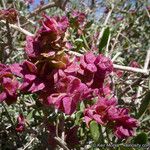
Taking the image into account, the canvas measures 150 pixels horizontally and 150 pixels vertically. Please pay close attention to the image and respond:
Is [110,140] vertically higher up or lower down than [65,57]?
lower down

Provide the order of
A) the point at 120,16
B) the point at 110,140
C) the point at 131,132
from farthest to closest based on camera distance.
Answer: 1. the point at 120,16
2. the point at 110,140
3. the point at 131,132

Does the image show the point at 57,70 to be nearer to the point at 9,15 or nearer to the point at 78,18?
the point at 9,15

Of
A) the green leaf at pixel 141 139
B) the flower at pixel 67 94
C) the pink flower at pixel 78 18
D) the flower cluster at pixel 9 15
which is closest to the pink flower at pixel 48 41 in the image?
the flower at pixel 67 94

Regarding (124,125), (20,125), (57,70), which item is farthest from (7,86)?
(20,125)

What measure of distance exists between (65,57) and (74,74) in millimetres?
92

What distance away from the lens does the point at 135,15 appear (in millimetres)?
5664

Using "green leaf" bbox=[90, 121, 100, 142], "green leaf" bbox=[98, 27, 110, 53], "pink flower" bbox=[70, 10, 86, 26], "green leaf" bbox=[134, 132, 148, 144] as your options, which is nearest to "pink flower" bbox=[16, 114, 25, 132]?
"green leaf" bbox=[98, 27, 110, 53]

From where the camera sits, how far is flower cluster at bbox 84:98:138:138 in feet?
5.66

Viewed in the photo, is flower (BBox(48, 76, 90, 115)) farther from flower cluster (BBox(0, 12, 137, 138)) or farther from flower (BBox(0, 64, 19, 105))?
flower (BBox(0, 64, 19, 105))

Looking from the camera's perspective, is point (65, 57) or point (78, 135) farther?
point (78, 135)

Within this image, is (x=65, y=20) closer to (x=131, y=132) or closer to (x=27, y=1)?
(x=131, y=132)

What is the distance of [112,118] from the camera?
1734 millimetres

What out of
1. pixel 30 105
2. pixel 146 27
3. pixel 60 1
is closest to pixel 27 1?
pixel 146 27

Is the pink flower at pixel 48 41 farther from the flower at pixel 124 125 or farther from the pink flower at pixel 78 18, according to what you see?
the pink flower at pixel 78 18
